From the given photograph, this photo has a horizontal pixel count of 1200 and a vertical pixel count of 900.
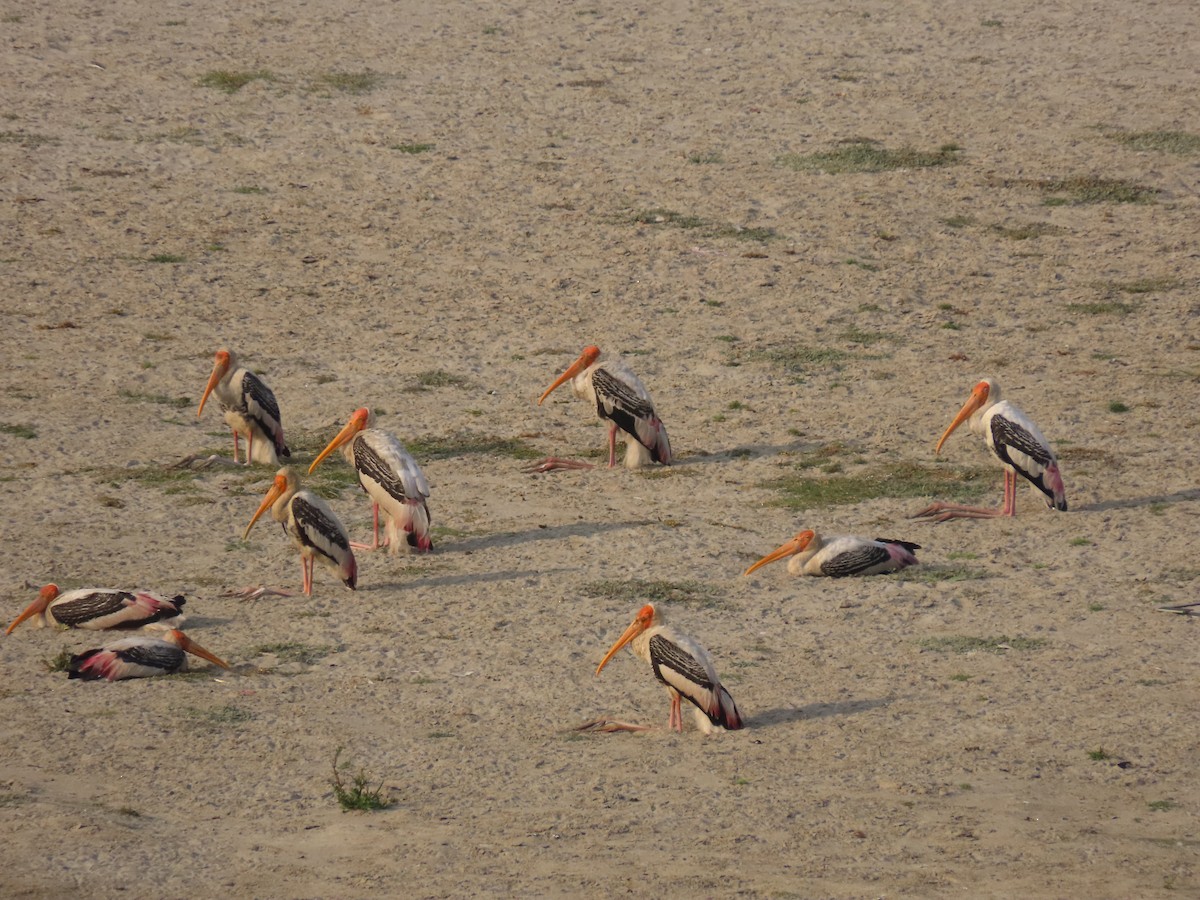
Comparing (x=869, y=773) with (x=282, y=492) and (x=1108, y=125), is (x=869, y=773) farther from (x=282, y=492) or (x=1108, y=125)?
(x=1108, y=125)

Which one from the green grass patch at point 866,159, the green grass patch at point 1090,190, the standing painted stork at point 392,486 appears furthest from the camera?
the green grass patch at point 866,159

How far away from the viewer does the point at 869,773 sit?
29.0ft

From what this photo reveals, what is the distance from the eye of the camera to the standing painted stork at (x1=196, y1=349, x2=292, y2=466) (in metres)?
13.3

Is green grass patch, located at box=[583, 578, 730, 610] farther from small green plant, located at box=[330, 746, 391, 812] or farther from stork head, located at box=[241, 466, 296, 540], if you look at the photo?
small green plant, located at box=[330, 746, 391, 812]

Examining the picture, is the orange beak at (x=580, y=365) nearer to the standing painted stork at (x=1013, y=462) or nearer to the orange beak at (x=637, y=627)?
the standing painted stork at (x=1013, y=462)

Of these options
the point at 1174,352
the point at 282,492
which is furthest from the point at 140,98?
the point at 1174,352

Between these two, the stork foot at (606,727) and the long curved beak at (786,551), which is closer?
the stork foot at (606,727)

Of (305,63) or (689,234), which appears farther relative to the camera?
(305,63)

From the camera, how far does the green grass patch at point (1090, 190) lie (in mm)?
19125

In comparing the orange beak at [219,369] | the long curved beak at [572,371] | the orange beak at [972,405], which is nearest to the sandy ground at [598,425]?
the long curved beak at [572,371]

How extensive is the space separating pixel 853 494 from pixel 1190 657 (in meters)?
3.31

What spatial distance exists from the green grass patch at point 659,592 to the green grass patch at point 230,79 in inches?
466

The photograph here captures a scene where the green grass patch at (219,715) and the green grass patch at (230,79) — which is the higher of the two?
the green grass patch at (230,79)

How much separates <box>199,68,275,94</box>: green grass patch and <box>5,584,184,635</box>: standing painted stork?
11895 millimetres
